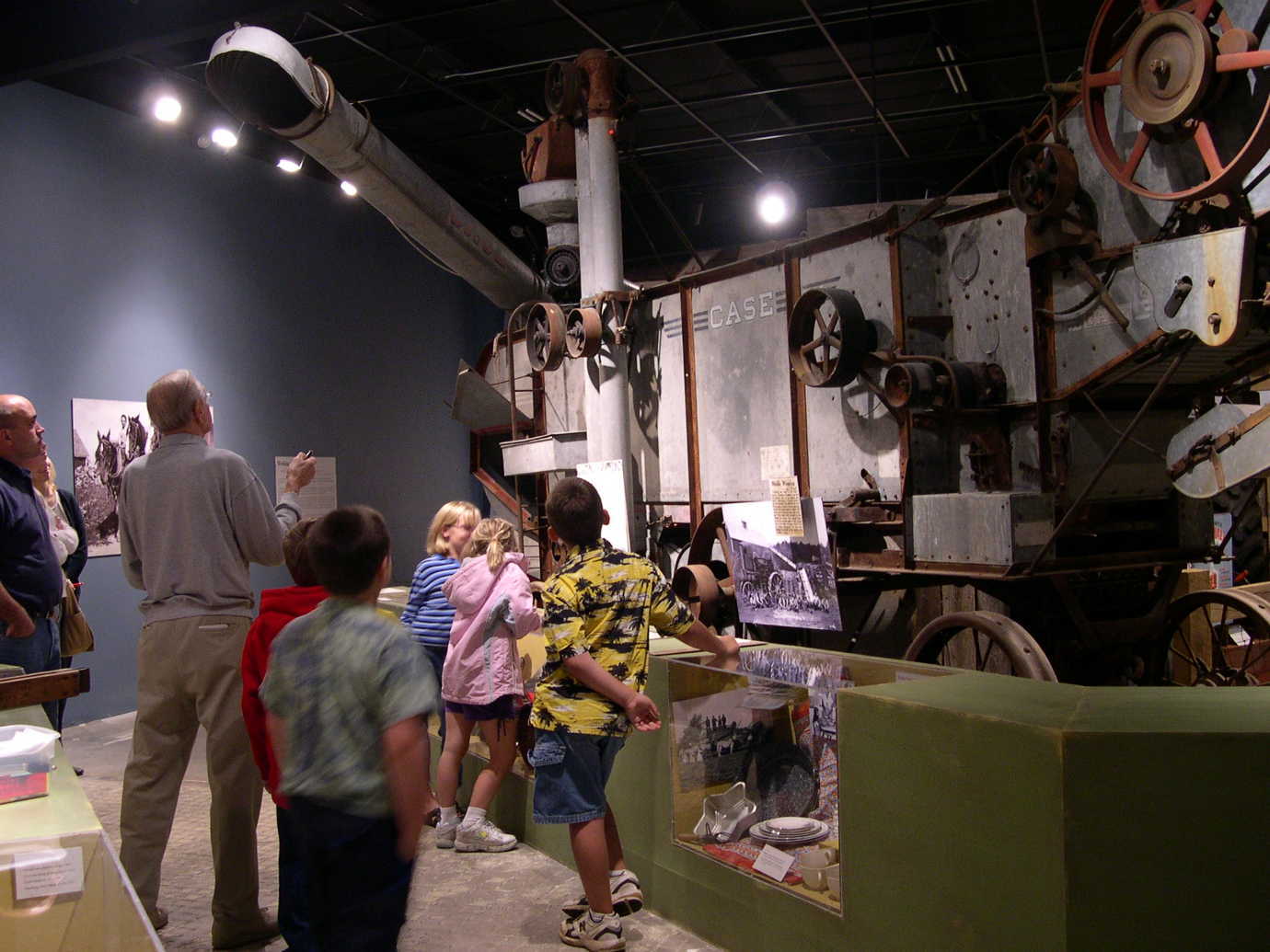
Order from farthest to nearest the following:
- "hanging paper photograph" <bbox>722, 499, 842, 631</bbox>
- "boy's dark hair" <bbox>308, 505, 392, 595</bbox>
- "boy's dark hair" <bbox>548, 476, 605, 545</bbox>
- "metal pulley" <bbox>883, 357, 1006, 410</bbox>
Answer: "hanging paper photograph" <bbox>722, 499, 842, 631</bbox>
"metal pulley" <bbox>883, 357, 1006, 410</bbox>
"boy's dark hair" <bbox>548, 476, 605, 545</bbox>
"boy's dark hair" <bbox>308, 505, 392, 595</bbox>

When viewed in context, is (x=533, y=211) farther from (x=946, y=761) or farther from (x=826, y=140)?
(x=946, y=761)

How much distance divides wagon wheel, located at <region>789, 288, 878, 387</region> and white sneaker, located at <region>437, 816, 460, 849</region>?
2.84 m

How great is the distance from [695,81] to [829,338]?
5890 mm

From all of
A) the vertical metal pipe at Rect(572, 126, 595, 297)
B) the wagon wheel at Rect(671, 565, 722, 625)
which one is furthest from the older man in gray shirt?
the vertical metal pipe at Rect(572, 126, 595, 297)

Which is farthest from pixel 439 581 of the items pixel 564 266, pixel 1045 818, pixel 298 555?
pixel 564 266

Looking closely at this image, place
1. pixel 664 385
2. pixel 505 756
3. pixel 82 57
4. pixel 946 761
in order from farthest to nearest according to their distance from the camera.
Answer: pixel 664 385, pixel 82 57, pixel 505 756, pixel 946 761

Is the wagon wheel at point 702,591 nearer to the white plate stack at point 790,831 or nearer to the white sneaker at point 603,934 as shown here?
the white plate stack at point 790,831

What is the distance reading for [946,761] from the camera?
253 centimetres

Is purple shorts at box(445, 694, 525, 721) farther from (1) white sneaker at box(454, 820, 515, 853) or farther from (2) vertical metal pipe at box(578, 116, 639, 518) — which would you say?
(2) vertical metal pipe at box(578, 116, 639, 518)

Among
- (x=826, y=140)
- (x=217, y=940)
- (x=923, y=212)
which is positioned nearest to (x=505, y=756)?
(x=217, y=940)

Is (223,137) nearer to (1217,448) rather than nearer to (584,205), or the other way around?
(584,205)

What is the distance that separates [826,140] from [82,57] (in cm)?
841

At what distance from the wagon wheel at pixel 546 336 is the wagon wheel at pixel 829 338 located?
2.27 meters

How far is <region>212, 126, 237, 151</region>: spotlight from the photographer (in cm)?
838
